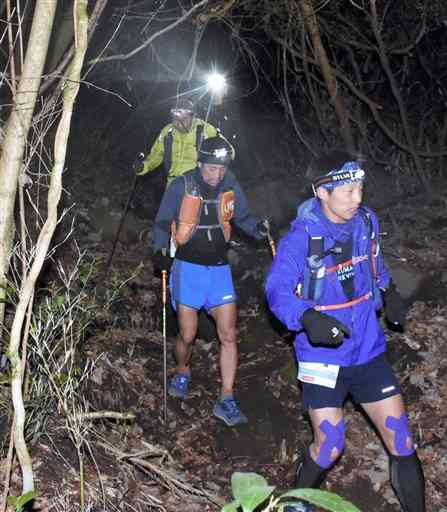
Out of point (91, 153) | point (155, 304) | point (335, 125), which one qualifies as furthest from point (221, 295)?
point (91, 153)

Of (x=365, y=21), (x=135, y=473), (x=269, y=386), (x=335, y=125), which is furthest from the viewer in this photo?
(x=335, y=125)

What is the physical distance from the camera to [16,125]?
3.88 metres

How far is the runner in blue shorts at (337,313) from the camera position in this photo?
4633mm

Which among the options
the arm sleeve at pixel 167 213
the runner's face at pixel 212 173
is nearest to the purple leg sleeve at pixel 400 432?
the runner's face at pixel 212 173

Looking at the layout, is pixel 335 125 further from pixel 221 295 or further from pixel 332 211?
pixel 332 211

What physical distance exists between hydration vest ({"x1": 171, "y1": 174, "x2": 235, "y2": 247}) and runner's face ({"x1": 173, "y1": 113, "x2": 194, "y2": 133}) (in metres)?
1.83

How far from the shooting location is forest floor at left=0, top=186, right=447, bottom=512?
15.5 ft

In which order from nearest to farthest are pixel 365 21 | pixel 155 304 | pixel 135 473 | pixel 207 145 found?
pixel 135 473 → pixel 207 145 → pixel 155 304 → pixel 365 21

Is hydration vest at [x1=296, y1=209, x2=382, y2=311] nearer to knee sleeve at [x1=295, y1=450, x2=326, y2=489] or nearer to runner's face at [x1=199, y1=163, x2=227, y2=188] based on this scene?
knee sleeve at [x1=295, y1=450, x2=326, y2=489]

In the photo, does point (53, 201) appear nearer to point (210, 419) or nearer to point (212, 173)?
point (212, 173)

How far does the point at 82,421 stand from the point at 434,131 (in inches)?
445

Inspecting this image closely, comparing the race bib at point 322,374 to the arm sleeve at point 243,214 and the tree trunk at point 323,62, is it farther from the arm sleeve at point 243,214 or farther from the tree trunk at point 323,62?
the tree trunk at point 323,62

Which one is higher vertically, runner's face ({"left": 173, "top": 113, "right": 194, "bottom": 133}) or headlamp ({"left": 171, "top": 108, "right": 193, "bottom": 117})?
headlamp ({"left": 171, "top": 108, "right": 193, "bottom": 117})

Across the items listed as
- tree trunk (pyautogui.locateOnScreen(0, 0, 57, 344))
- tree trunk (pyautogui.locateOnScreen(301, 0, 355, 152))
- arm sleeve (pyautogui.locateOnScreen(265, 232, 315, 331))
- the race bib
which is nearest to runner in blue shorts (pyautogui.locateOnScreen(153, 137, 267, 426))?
arm sleeve (pyautogui.locateOnScreen(265, 232, 315, 331))
